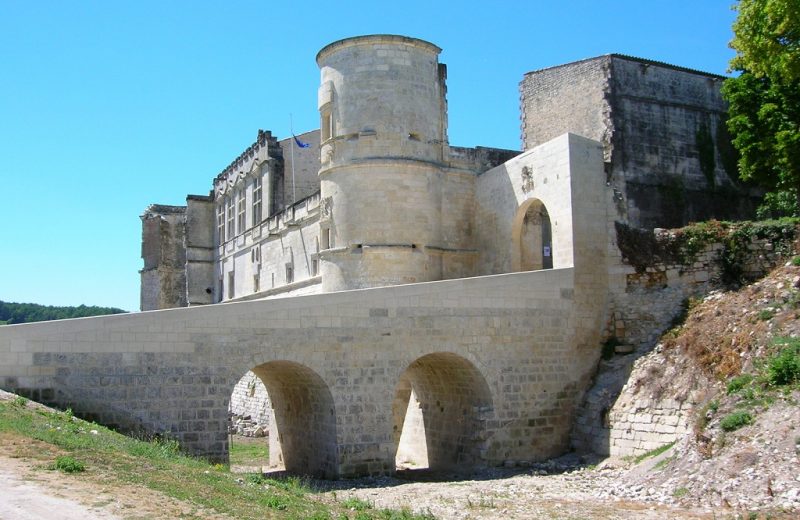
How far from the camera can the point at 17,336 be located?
44.1ft

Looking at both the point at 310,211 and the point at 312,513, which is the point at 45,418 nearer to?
the point at 312,513

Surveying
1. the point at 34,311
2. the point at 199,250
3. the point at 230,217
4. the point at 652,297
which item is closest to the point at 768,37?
the point at 652,297

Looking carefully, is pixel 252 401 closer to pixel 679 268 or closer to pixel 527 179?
pixel 527 179

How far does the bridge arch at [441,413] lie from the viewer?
709 inches

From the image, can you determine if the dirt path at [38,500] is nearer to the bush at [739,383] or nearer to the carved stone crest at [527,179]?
the bush at [739,383]

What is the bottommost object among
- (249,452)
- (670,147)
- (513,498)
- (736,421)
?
(249,452)

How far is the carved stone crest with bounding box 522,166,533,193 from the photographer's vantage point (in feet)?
68.7

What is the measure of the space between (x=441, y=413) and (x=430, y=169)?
6.93 metres

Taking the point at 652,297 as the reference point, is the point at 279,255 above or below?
above

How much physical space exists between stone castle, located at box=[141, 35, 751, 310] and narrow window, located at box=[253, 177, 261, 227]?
113 mm

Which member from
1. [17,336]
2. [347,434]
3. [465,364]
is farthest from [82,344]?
[465,364]

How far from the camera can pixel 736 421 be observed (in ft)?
43.6

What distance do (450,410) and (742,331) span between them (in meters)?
6.84

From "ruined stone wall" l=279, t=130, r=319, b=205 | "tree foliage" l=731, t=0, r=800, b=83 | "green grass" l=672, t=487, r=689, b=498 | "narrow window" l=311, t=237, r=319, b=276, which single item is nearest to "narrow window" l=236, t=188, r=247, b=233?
"ruined stone wall" l=279, t=130, r=319, b=205
